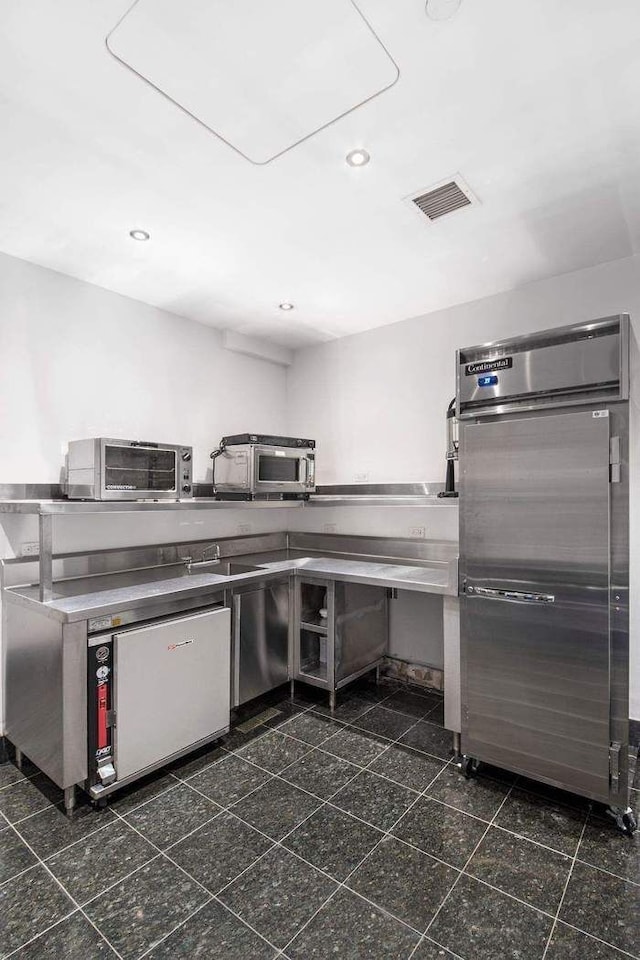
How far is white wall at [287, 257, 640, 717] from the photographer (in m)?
2.62

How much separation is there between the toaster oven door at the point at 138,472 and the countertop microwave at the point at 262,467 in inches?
21.9

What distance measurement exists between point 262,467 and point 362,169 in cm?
189

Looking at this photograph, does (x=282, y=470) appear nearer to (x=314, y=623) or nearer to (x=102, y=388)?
(x=314, y=623)

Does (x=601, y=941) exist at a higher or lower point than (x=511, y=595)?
lower

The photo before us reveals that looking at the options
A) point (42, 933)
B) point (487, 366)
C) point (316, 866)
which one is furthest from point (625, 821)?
point (42, 933)

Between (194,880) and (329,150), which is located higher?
(329,150)

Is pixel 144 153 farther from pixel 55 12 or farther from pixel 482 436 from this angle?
pixel 482 436

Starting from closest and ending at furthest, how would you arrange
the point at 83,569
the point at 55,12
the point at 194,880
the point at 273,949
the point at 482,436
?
the point at 55,12 → the point at 273,949 → the point at 194,880 → the point at 482,436 → the point at 83,569

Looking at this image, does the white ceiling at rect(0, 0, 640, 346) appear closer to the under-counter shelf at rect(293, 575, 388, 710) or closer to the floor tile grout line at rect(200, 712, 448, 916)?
the under-counter shelf at rect(293, 575, 388, 710)

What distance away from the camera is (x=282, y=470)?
3422 millimetres

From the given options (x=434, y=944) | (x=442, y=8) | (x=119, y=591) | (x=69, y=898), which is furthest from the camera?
(x=119, y=591)

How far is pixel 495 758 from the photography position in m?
2.24

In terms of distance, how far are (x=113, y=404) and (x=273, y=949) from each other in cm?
269

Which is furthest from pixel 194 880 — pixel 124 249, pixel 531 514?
pixel 124 249
